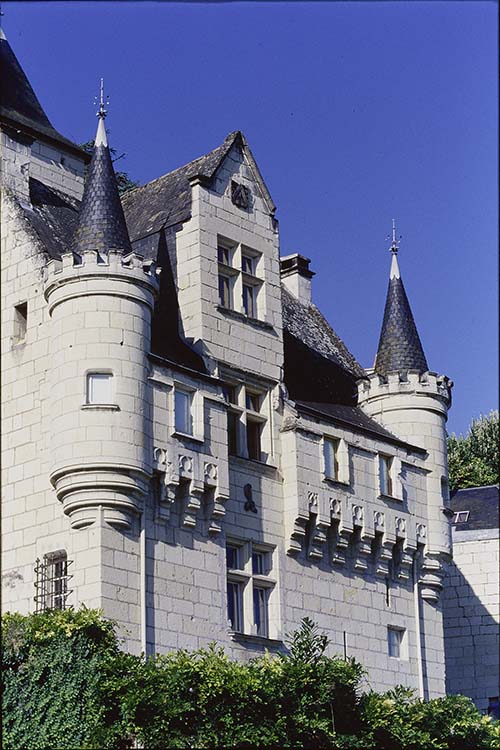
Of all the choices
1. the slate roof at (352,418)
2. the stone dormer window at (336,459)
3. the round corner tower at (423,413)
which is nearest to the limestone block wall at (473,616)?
the round corner tower at (423,413)

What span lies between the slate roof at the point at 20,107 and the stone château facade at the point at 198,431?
0.06m

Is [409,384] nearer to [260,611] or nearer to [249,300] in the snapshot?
[249,300]

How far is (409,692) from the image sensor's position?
25.9 meters

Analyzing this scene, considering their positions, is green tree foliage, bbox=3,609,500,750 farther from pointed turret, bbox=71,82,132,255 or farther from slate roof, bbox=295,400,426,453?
pointed turret, bbox=71,82,132,255

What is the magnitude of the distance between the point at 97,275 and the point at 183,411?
329cm

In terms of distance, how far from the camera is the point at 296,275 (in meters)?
35.5

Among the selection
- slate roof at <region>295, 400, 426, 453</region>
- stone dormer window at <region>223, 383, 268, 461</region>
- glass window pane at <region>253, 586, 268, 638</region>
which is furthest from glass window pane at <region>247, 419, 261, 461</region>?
glass window pane at <region>253, 586, 268, 638</region>

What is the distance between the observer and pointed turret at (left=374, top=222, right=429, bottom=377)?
32.3 metres

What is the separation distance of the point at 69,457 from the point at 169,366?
2.95 metres

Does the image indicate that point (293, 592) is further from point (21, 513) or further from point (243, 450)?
point (21, 513)

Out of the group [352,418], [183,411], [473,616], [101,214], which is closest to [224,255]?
[101,214]

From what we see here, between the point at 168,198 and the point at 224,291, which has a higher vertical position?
the point at 168,198

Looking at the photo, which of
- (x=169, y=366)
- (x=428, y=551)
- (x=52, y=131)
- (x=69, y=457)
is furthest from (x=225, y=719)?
(x=52, y=131)

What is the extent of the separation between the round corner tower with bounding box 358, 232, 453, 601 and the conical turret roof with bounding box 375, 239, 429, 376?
2 cm
